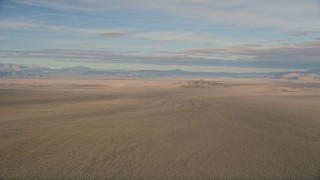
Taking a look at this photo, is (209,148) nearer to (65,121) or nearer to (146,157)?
(146,157)

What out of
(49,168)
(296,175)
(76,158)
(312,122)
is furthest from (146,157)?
(312,122)

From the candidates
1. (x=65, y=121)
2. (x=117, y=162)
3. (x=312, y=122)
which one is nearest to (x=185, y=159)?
(x=117, y=162)

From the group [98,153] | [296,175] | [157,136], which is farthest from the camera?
[157,136]

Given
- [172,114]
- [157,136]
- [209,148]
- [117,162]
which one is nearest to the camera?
[117,162]

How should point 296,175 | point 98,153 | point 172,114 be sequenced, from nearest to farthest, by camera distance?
point 296,175, point 98,153, point 172,114

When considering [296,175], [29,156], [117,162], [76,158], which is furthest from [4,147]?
[296,175]

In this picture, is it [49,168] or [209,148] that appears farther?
[209,148]

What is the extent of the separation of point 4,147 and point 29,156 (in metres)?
1.76

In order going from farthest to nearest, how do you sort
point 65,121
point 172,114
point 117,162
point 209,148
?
point 172,114 → point 65,121 → point 209,148 → point 117,162

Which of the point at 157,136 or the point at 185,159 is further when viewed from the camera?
the point at 157,136

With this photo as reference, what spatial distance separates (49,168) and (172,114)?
42.4ft

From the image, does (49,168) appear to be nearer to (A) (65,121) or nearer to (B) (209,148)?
(B) (209,148)

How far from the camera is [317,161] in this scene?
13.5 meters

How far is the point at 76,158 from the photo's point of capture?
13.5 m
